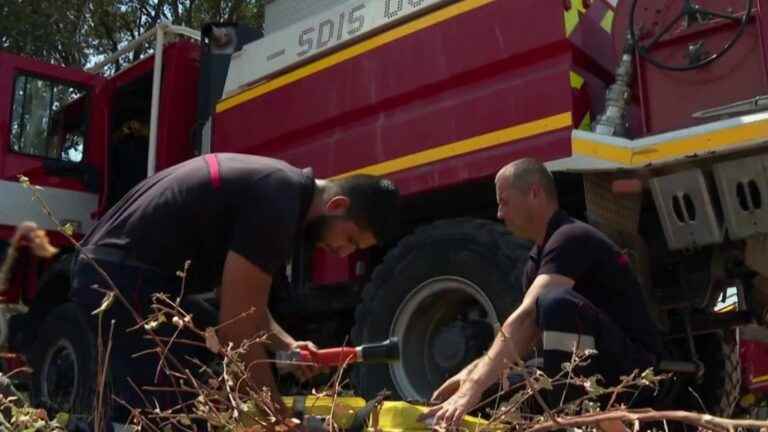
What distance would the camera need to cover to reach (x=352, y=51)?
15.9ft

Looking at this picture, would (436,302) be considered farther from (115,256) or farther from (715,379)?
(115,256)

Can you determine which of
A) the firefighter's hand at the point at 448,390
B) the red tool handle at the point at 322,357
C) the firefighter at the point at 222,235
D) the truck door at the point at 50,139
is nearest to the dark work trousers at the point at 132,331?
the firefighter at the point at 222,235

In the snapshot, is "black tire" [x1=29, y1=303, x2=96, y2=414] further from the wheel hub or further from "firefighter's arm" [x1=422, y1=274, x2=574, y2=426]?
"firefighter's arm" [x1=422, y1=274, x2=574, y2=426]

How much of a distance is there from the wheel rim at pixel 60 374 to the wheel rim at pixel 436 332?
1.70 m

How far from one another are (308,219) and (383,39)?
1.94 meters

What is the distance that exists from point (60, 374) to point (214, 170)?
2850 mm

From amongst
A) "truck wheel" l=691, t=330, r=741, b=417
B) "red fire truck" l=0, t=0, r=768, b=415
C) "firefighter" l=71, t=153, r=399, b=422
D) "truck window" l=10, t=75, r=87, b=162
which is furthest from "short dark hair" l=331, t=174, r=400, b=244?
"truck window" l=10, t=75, r=87, b=162

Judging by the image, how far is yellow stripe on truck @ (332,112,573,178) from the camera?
13.0 ft

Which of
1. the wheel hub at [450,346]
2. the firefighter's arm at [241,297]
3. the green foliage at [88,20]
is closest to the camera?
the firefighter's arm at [241,297]

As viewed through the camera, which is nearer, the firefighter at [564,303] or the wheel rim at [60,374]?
the firefighter at [564,303]

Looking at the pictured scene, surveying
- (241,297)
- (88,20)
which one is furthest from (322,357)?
(88,20)

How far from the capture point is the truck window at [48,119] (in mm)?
6559

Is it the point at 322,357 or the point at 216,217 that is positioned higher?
the point at 216,217

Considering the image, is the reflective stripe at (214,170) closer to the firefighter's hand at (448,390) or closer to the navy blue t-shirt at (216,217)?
the navy blue t-shirt at (216,217)
